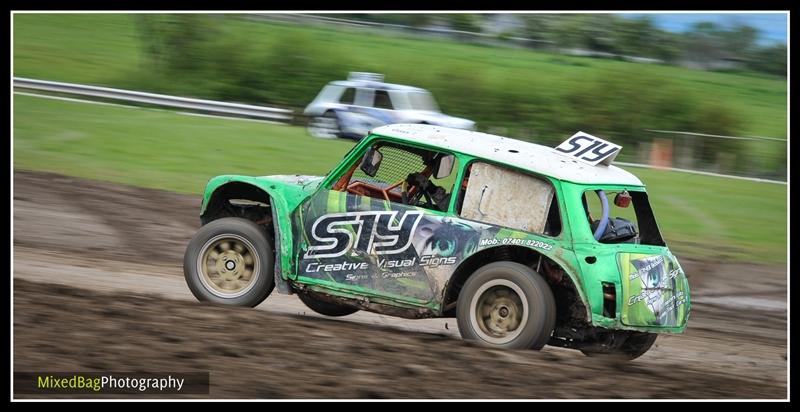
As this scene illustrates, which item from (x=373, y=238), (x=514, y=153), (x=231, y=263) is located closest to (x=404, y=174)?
(x=373, y=238)

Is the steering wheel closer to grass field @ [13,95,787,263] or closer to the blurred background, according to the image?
the blurred background

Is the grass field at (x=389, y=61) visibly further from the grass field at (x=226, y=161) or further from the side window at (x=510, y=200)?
the side window at (x=510, y=200)

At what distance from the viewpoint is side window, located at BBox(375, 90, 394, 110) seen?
22.1 meters

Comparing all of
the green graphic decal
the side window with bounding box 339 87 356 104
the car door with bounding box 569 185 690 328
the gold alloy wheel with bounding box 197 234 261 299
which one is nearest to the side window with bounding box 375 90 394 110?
the side window with bounding box 339 87 356 104

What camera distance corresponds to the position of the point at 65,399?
6582 millimetres

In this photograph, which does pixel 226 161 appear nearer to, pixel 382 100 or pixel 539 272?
pixel 382 100

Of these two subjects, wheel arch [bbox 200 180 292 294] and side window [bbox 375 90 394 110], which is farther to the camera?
side window [bbox 375 90 394 110]

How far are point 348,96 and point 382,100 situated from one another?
706mm

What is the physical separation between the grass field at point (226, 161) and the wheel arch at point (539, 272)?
8.16 meters

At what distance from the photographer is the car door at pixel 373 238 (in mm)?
8391

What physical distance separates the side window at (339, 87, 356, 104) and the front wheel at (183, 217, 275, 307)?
1310cm

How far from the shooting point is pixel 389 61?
26.4 m
